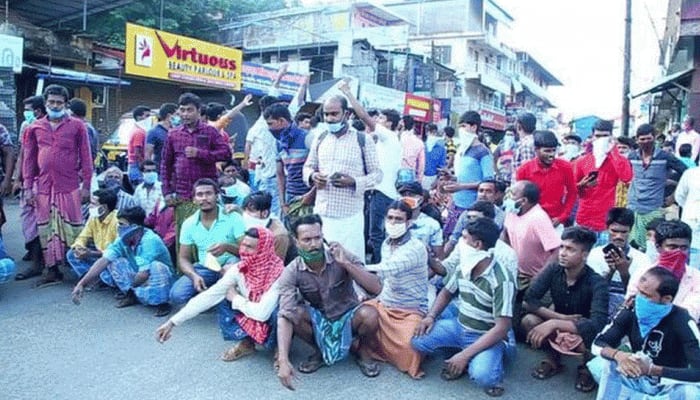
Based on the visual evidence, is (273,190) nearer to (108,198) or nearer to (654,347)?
(108,198)

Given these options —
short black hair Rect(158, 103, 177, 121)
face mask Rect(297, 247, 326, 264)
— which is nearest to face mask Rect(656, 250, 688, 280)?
face mask Rect(297, 247, 326, 264)

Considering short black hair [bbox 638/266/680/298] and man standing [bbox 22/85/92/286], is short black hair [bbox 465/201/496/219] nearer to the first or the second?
short black hair [bbox 638/266/680/298]

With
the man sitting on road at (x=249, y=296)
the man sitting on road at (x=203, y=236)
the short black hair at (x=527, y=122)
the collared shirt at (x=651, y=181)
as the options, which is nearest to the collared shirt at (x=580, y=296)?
the man sitting on road at (x=249, y=296)

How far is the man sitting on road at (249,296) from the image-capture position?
3846 millimetres

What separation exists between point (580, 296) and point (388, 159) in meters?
2.51

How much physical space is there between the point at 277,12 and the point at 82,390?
25083mm

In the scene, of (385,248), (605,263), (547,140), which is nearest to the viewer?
(605,263)

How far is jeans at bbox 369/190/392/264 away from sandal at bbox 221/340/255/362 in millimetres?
1880

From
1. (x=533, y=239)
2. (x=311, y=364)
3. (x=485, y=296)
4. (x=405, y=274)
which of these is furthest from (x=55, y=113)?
(x=533, y=239)

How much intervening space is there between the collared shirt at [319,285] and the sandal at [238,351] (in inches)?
24.2

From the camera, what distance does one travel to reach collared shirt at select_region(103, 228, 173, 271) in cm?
488

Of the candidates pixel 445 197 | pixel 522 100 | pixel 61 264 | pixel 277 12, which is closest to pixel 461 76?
pixel 277 12

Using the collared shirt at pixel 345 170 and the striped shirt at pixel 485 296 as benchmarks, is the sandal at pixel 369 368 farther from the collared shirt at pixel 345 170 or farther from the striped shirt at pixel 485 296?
the collared shirt at pixel 345 170

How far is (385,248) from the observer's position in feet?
13.6
